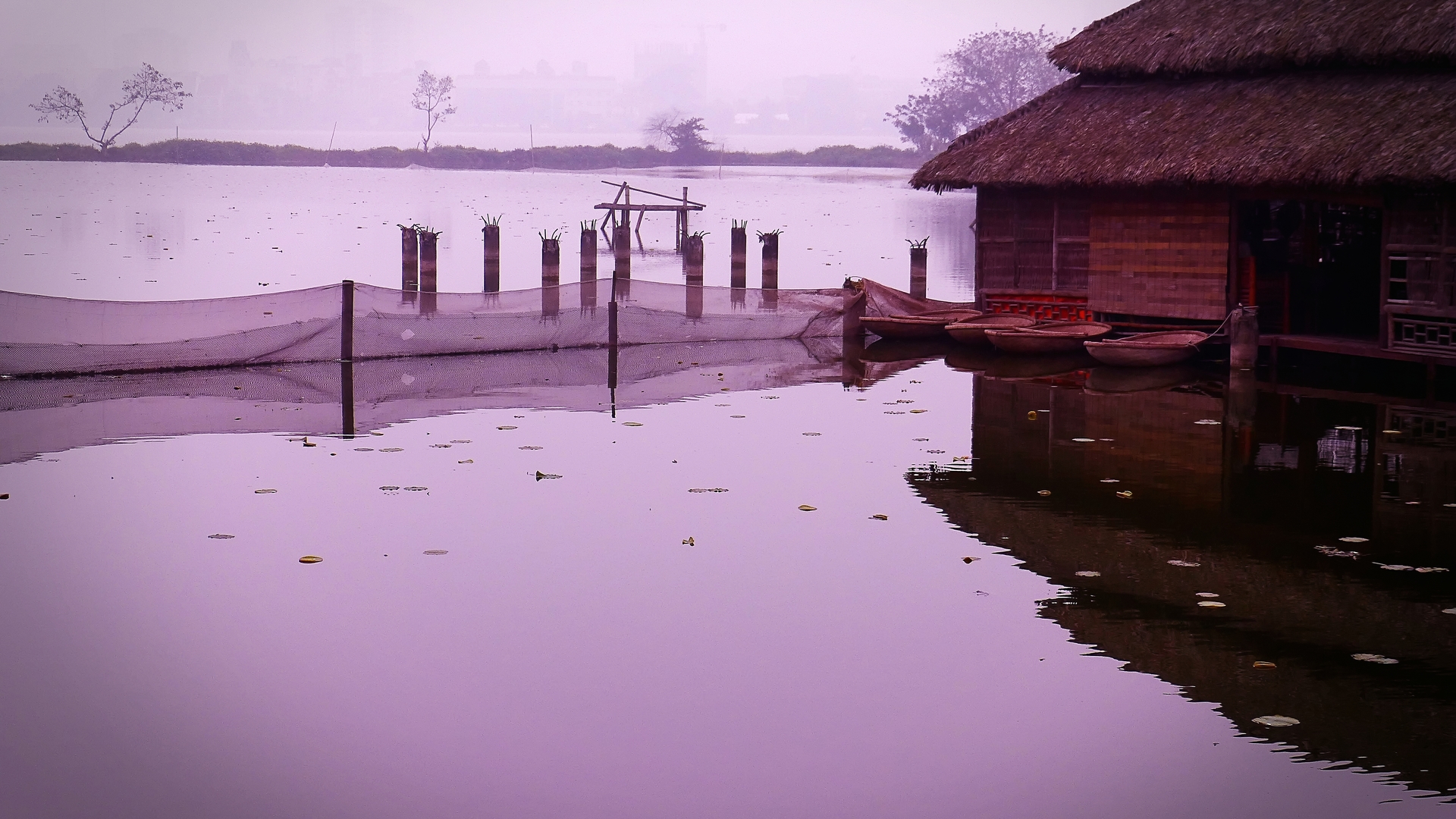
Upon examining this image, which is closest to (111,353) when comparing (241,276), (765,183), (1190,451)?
(1190,451)

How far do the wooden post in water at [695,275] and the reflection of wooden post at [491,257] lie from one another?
3698 millimetres

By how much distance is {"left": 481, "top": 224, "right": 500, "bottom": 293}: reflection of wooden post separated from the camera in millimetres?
29141

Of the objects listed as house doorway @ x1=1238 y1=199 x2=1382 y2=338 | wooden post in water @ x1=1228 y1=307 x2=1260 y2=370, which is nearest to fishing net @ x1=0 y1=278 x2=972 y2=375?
house doorway @ x1=1238 y1=199 x2=1382 y2=338

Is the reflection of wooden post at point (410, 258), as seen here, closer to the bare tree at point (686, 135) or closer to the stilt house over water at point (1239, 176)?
the stilt house over water at point (1239, 176)

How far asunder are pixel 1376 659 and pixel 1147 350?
41.6 feet

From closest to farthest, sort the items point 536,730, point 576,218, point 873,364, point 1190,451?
point 536,730, point 1190,451, point 873,364, point 576,218

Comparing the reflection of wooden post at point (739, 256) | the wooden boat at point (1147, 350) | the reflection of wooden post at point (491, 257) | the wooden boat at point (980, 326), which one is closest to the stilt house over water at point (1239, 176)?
Answer: the wooden boat at point (980, 326)

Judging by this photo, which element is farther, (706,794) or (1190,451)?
(1190,451)

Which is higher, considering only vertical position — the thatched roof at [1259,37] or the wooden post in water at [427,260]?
the thatched roof at [1259,37]

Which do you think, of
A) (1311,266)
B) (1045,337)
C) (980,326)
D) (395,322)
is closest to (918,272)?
(980,326)

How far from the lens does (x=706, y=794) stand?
245 inches

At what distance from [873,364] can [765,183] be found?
121288mm

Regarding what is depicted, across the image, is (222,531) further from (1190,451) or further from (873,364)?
(873,364)

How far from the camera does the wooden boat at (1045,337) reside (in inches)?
842
